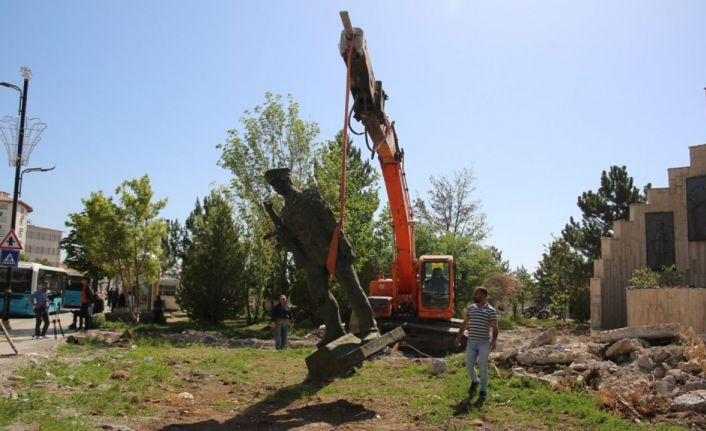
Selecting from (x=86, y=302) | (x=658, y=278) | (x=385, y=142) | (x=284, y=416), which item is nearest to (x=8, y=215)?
(x=86, y=302)

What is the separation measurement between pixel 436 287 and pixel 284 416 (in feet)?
30.1

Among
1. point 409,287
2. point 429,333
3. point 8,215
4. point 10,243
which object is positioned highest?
point 8,215

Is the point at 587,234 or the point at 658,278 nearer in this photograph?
the point at 658,278

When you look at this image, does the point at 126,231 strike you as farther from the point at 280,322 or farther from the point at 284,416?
the point at 284,416

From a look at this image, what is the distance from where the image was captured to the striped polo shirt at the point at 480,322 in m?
8.33

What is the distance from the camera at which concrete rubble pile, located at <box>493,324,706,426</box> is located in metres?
7.37

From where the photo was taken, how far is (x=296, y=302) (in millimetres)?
26656

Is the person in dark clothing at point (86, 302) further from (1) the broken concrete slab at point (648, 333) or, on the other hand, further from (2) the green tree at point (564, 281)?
(2) the green tree at point (564, 281)

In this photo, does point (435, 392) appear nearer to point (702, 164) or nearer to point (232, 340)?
point (232, 340)

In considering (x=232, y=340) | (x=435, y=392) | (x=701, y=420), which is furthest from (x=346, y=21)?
(x=232, y=340)

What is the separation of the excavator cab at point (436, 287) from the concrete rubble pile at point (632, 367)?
396 cm

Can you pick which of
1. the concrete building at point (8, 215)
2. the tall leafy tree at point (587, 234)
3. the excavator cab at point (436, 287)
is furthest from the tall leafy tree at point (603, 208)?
the concrete building at point (8, 215)

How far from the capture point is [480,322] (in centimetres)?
840

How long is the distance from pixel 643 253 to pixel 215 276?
57.3ft
